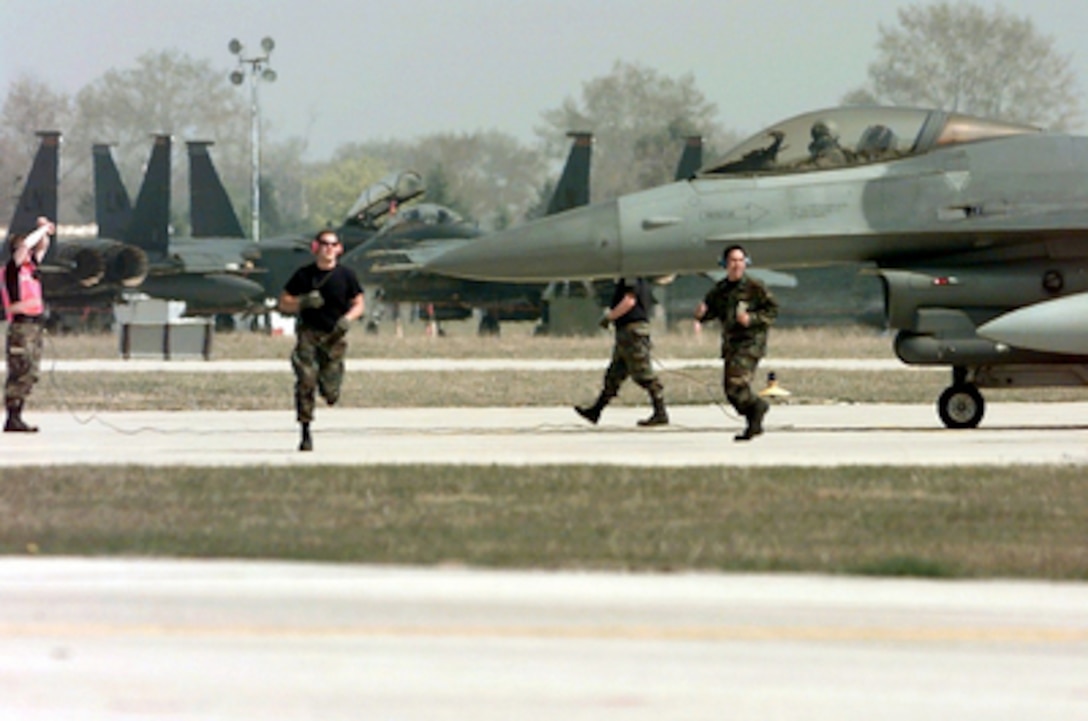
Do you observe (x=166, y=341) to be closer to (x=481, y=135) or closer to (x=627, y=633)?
(x=627, y=633)

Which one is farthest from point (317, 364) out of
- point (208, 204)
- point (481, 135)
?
point (481, 135)

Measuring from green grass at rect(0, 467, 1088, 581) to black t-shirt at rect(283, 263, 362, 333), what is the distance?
2031 mm

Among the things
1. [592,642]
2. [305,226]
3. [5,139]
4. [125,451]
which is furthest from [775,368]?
[5,139]

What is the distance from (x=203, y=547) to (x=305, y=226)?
361ft

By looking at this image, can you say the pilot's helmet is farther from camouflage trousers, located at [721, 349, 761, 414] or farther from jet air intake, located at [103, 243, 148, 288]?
jet air intake, located at [103, 243, 148, 288]

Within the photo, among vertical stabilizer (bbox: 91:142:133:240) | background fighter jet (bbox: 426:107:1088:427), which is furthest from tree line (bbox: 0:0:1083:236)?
background fighter jet (bbox: 426:107:1088:427)

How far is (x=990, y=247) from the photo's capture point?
18484 mm

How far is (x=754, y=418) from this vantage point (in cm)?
1689

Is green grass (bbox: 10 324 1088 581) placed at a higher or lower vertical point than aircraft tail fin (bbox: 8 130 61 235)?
lower

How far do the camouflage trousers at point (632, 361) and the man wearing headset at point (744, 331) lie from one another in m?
2.39

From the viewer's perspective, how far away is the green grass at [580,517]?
32.3ft

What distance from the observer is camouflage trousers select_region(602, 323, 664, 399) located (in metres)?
19.3

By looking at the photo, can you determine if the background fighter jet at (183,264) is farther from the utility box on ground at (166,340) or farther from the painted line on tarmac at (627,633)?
the painted line on tarmac at (627,633)

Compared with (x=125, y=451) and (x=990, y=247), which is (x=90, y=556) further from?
(x=990, y=247)
